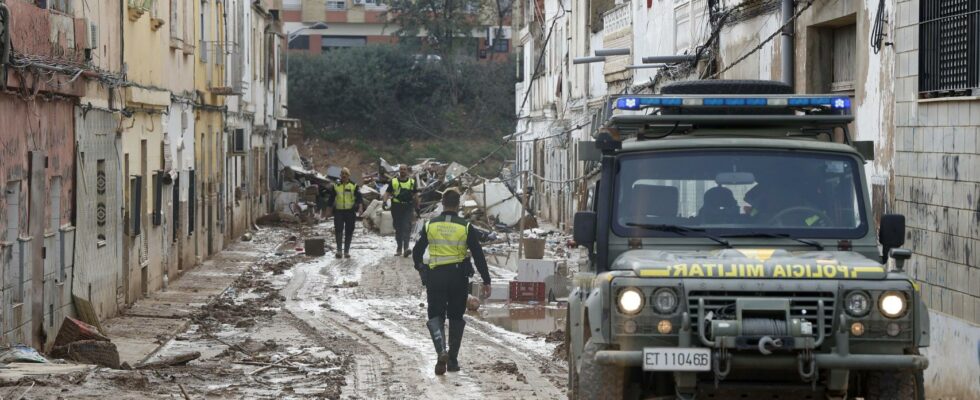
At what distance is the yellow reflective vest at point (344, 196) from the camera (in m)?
28.8

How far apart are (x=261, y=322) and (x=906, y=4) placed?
9.44m

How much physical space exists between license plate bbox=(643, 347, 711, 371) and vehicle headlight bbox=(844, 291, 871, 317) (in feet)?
2.68

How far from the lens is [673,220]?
877cm

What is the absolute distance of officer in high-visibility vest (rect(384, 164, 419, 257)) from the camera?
28.5 m

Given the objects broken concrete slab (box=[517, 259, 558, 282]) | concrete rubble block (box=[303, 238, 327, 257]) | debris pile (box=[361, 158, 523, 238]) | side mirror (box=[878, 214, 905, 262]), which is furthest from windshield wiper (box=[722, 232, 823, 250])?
debris pile (box=[361, 158, 523, 238])

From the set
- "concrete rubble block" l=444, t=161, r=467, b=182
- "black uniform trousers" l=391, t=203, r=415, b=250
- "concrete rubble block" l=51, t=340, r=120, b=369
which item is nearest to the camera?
"concrete rubble block" l=51, t=340, r=120, b=369

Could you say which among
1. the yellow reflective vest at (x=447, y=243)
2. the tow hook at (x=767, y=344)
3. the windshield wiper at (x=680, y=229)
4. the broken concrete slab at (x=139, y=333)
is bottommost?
the broken concrete slab at (x=139, y=333)

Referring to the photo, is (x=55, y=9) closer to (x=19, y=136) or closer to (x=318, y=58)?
(x=19, y=136)

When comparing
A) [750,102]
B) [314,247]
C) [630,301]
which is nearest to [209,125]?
[314,247]

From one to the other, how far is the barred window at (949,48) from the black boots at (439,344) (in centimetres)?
488

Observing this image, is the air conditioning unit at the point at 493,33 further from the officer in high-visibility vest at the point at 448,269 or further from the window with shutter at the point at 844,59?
the officer in high-visibility vest at the point at 448,269

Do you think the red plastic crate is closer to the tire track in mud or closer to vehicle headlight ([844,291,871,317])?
the tire track in mud

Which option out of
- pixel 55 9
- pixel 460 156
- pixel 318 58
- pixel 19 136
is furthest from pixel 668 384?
pixel 318 58

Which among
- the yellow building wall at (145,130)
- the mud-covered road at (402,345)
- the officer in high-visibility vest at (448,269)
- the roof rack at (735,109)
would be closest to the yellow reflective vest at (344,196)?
the mud-covered road at (402,345)
